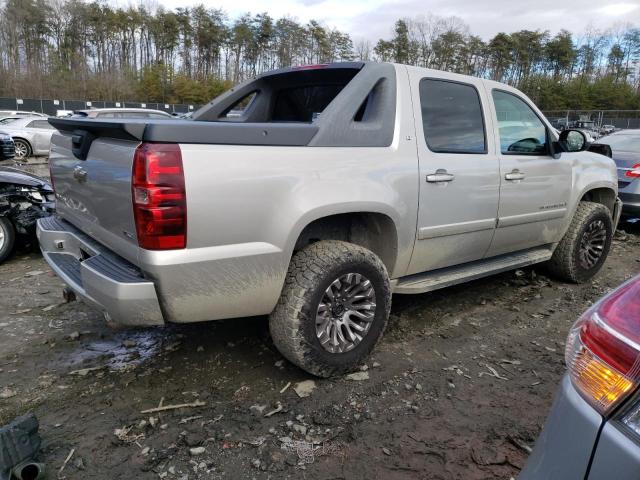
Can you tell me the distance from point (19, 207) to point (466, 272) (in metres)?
4.79

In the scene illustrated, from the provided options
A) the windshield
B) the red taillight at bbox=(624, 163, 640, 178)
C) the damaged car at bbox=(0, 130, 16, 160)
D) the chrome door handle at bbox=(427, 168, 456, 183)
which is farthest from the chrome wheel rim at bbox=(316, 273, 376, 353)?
the damaged car at bbox=(0, 130, 16, 160)

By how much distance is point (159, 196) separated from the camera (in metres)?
2.25

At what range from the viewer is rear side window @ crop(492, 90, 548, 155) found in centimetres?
396

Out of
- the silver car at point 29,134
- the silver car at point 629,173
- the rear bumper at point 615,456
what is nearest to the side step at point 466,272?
the rear bumper at point 615,456

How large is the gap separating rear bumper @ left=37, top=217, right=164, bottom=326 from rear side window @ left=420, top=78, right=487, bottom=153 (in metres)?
2.09

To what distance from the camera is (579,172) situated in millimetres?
4594

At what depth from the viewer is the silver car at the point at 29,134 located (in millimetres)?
15786

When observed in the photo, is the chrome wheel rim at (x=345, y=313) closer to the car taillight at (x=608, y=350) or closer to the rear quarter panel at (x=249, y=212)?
the rear quarter panel at (x=249, y=212)

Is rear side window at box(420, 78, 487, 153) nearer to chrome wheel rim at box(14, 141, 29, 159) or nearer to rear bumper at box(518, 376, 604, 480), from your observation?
rear bumper at box(518, 376, 604, 480)

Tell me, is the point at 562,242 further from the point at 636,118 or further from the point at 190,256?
the point at 636,118

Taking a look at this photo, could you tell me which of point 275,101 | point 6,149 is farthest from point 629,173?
point 6,149

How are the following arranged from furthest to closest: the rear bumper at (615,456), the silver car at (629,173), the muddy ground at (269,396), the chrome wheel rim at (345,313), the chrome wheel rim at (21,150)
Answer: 1. the chrome wheel rim at (21,150)
2. the silver car at (629,173)
3. the chrome wheel rim at (345,313)
4. the muddy ground at (269,396)
5. the rear bumper at (615,456)

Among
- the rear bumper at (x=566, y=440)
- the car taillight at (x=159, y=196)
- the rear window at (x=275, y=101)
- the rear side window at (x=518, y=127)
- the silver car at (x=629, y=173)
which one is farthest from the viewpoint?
the silver car at (x=629, y=173)

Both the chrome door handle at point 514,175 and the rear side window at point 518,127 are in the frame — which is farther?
the rear side window at point 518,127
